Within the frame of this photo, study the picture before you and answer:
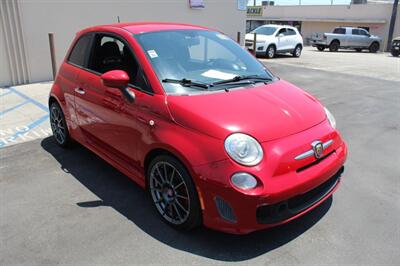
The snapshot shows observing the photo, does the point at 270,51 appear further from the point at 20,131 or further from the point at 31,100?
the point at 20,131

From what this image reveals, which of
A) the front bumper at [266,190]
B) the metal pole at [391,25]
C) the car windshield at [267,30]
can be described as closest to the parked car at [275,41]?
the car windshield at [267,30]

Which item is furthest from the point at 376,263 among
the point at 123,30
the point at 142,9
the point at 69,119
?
the point at 142,9

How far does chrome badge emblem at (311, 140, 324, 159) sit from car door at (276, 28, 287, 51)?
51.0 ft

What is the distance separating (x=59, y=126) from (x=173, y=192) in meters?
2.53

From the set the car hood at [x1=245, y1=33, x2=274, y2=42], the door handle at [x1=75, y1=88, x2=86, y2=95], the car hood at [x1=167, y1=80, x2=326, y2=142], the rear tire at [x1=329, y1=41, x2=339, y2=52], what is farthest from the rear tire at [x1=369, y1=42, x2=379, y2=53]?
the door handle at [x1=75, y1=88, x2=86, y2=95]

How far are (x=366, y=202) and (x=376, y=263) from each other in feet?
3.26

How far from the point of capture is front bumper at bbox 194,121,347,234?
2.54 metres

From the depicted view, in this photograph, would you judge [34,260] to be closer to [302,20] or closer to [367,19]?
[367,19]

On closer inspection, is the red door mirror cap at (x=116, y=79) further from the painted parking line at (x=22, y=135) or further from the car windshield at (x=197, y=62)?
the painted parking line at (x=22, y=135)

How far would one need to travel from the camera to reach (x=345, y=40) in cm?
2609

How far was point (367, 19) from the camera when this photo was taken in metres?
33.3

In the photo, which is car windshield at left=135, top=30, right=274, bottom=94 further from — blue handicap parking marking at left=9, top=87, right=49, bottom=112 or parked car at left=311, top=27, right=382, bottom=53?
parked car at left=311, top=27, right=382, bottom=53

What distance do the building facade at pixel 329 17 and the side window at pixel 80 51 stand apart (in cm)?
3431

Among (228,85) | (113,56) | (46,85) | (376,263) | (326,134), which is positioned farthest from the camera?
(46,85)
